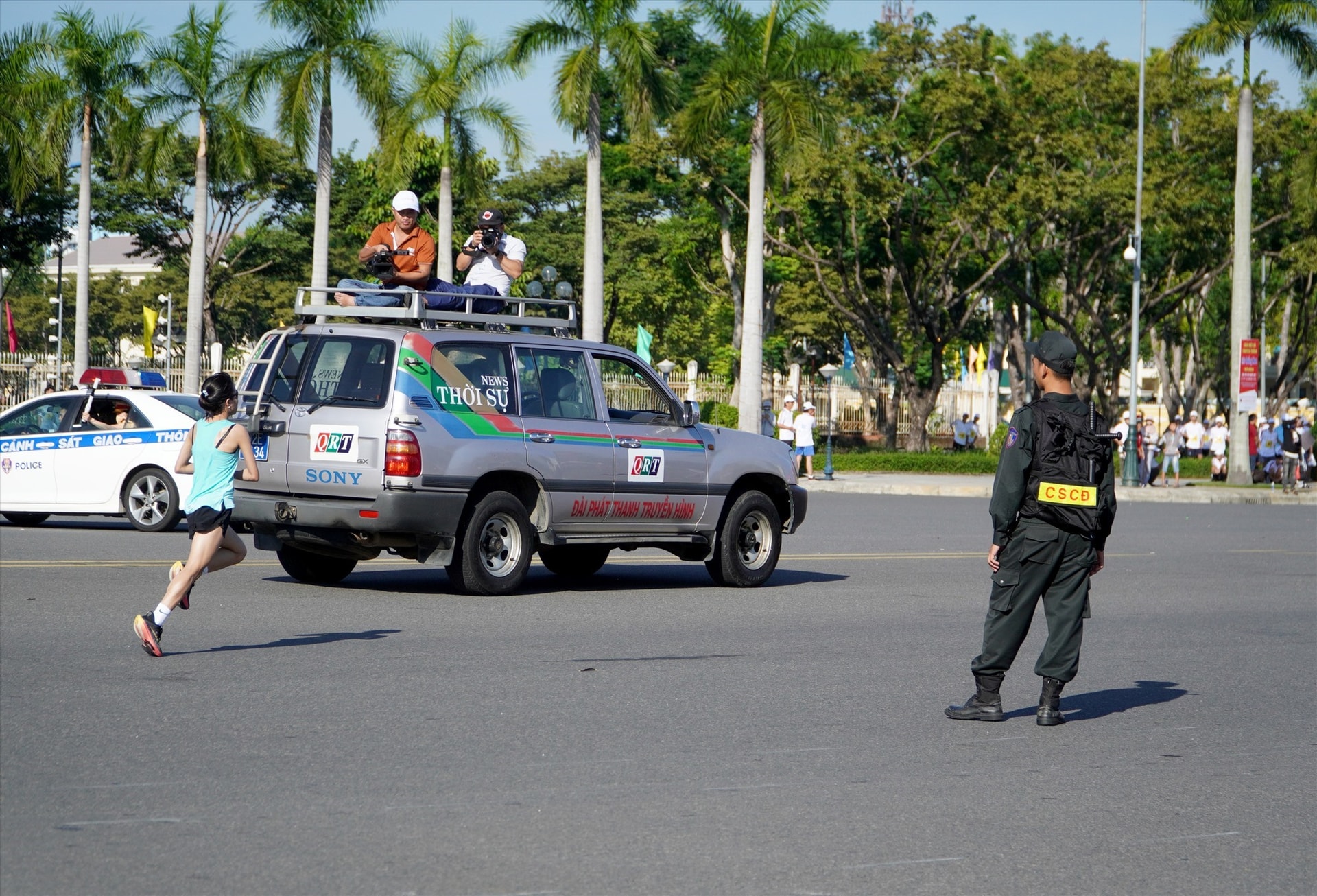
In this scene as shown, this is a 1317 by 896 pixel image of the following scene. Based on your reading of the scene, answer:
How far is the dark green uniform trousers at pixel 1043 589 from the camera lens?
7.37 m

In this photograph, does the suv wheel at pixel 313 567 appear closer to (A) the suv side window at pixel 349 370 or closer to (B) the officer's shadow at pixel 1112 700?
(A) the suv side window at pixel 349 370

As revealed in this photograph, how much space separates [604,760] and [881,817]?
1.31m

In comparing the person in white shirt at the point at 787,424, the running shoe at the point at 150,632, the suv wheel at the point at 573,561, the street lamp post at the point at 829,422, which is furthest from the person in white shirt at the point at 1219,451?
the running shoe at the point at 150,632

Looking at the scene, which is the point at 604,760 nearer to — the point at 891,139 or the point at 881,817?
the point at 881,817

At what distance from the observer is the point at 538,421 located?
40.4ft

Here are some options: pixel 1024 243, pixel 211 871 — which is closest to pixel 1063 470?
pixel 211 871

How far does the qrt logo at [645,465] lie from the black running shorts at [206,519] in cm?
437

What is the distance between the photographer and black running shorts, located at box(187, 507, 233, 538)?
29.4 ft

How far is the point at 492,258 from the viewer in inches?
545

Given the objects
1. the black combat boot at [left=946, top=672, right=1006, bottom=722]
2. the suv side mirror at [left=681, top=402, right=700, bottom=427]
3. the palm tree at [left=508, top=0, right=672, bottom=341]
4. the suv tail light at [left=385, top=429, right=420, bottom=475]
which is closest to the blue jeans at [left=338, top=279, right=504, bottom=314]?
the suv tail light at [left=385, top=429, right=420, bottom=475]

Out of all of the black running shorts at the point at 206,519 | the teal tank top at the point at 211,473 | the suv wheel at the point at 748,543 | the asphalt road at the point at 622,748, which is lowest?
the asphalt road at the point at 622,748

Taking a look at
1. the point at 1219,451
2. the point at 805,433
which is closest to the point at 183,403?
the point at 805,433

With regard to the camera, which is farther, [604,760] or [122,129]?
[122,129]

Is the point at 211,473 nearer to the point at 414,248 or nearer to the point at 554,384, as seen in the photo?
the point at 554,384
